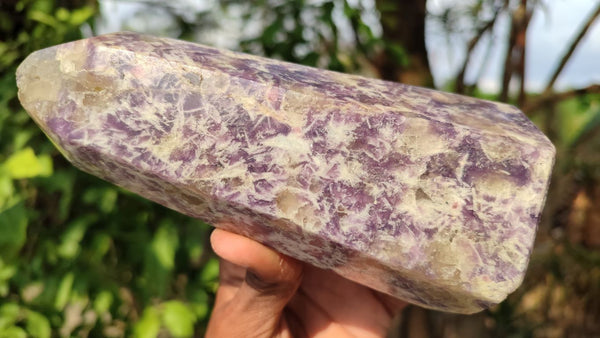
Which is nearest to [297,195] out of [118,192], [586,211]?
[118,192]

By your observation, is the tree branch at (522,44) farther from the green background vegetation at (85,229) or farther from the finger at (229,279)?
the finger at (229,279)

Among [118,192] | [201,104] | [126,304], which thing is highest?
[201,104]

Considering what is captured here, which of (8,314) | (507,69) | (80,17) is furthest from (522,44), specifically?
(8,314)

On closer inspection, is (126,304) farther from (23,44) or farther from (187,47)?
Result: (187,47)

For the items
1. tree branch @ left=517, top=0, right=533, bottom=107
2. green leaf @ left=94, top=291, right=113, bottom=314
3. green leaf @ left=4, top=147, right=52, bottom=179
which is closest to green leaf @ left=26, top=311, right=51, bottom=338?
green leaf @ left=94, top=291, right=113, bottom=314

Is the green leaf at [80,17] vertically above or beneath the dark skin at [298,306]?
above

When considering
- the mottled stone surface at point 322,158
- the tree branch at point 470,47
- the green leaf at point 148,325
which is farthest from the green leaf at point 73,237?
the tree branch at point 470,47

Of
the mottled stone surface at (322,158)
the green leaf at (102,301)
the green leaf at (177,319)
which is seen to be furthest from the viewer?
the green leaf at (102,301)
